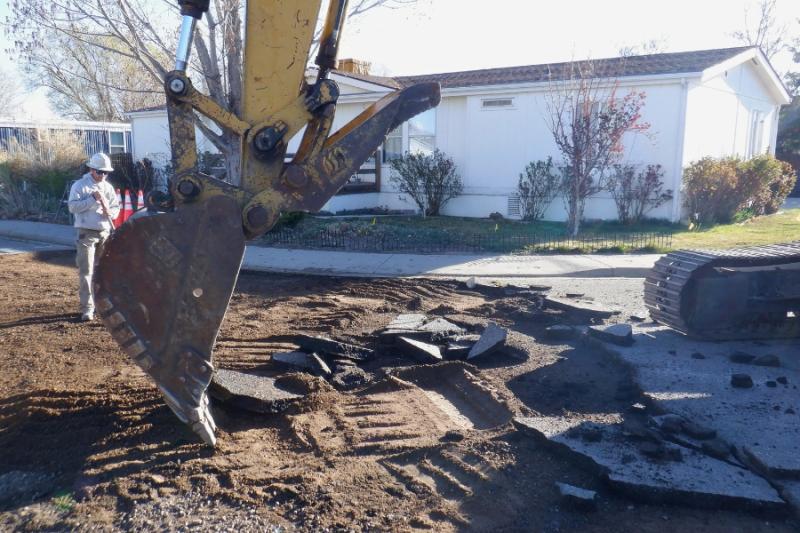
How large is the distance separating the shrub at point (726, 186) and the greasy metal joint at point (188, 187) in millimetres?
16983

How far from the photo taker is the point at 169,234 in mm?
4449

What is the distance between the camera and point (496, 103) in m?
21.2

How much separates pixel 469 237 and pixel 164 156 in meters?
16.4

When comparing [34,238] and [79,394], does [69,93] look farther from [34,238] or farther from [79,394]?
[79,394]

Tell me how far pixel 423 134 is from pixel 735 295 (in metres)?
15.7

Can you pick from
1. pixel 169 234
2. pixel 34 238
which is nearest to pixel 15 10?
pixel 34 238

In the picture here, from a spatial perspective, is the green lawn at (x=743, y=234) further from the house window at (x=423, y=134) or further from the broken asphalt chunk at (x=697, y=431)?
the broken asphalt chunk at (x=697, y=431)

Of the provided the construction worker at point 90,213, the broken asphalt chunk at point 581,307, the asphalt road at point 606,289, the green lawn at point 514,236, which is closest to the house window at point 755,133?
the green lawn at point 514,236

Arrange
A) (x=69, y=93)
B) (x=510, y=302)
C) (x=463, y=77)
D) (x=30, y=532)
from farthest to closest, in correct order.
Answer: (x=69, y=93) → (x=463, y=77) → (x=510, y=302) → (x=30, y=532)

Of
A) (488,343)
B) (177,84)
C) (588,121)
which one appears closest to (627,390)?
(488,343)

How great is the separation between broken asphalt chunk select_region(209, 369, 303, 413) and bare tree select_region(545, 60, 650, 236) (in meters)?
12.4

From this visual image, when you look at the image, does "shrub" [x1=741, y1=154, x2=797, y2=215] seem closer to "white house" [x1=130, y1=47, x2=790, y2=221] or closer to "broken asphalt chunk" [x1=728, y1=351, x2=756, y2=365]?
"white house" [x1=130, y1=47, x2=790, y2=221]

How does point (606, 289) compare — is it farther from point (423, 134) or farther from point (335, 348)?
point (423, 134)

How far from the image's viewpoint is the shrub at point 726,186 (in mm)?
18891
